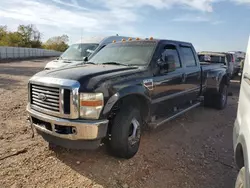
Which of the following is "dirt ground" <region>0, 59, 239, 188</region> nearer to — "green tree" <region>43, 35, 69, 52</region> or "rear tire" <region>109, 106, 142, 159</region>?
"rear tire" <region>109, 106, 142, 159</region>

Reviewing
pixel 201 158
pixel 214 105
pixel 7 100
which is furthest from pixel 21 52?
pixel 201 158

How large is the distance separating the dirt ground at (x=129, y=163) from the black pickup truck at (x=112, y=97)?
0.36 m

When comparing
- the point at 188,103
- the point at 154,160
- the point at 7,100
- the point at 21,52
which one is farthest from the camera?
the point at 21,52

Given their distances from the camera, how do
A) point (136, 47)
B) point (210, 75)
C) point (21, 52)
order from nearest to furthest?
point (136, 47), point (210, 75), point (21, 52)

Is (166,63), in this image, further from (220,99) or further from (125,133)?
(220,99)

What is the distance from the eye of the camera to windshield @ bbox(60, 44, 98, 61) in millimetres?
9181

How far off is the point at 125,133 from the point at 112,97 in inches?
23.6

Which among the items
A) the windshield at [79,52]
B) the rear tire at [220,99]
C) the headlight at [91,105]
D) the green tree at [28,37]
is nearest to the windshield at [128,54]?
the headlight at [91,105]

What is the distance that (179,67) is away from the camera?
489 centimetres

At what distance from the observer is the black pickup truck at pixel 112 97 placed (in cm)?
299

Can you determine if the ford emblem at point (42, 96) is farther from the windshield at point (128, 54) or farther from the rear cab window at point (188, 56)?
the rear cab window at point (188, 56)

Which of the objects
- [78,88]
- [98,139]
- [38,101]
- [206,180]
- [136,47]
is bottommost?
[206,180]

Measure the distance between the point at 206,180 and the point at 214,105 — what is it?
14.1 ft

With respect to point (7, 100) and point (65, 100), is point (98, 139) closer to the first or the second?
point (65, 100)
